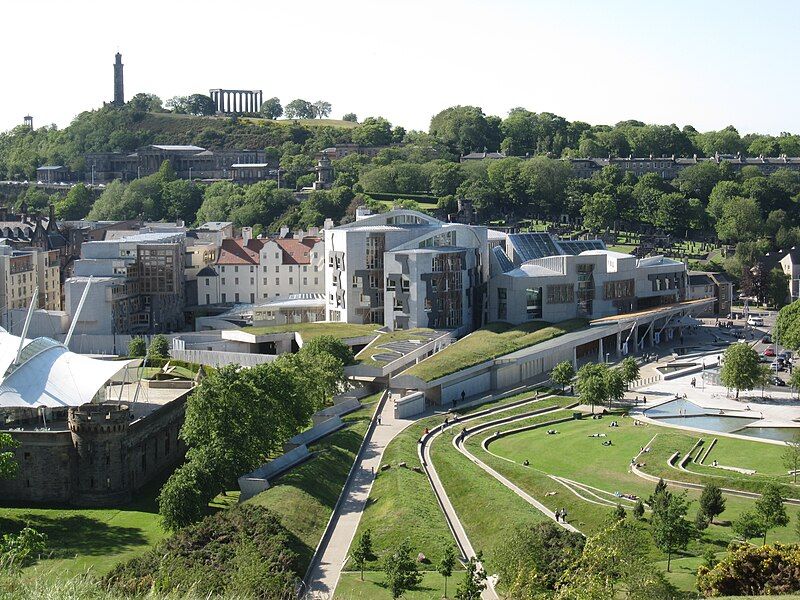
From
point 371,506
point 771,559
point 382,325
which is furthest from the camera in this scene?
point 382,325

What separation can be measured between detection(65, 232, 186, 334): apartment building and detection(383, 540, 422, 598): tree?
51.3 meters

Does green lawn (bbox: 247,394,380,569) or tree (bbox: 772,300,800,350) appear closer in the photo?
green lawn (bbox: 247,394,380,569)

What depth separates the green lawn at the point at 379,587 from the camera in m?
37.8

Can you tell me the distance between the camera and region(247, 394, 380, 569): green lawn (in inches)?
1714

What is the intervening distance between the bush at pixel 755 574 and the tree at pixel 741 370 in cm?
3153

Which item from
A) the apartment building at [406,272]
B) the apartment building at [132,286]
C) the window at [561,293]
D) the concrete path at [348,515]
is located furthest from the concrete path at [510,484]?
the apartment building at [132,286]

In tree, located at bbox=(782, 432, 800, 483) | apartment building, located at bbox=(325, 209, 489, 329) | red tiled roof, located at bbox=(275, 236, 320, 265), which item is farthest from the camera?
red tiled roof, located at bbox=(275, 236, 320, 265)

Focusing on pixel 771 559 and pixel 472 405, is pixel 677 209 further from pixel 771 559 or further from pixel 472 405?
pixel 771 559

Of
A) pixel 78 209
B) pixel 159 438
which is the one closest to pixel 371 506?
pixel 159 438

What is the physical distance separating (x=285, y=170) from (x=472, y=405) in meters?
112

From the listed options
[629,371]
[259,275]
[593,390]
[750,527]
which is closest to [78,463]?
[593,390]

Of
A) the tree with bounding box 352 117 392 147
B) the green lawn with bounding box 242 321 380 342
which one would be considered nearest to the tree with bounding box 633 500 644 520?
the green lawn with bounding box 242 321 380 342

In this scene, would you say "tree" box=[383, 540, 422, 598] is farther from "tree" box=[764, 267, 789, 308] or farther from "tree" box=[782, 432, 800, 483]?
"tree" box=[764, 267, 789, 308]

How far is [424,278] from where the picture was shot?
81188 millimetres
